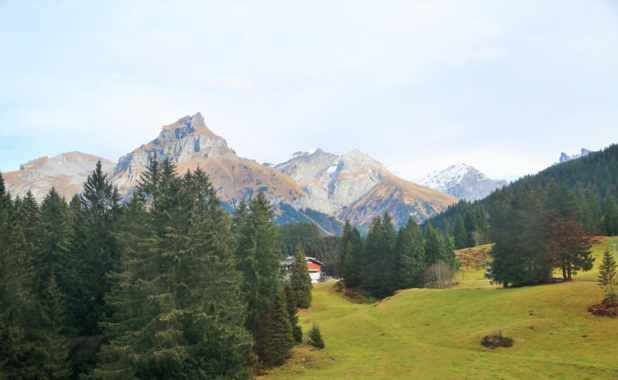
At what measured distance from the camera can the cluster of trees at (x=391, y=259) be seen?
76.8 meters

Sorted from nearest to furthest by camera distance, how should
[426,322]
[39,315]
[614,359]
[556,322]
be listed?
[614,359]
[39,315]
[556,322]
[426,322]

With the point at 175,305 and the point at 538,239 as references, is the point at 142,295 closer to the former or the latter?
the point at 175,305

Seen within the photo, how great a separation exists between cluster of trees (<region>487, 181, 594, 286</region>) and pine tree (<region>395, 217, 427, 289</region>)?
22.0 meters

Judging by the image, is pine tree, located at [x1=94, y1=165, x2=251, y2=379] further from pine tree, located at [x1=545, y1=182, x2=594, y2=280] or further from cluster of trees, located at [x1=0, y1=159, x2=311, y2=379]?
pine tree, located at [x1=545, y1=182, x2=594, y2=280]

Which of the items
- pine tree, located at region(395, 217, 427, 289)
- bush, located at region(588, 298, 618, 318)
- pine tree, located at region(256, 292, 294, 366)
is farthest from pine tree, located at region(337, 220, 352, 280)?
→ bush, located at region(588, 298, 618, 318)

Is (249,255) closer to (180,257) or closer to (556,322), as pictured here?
(180,257)

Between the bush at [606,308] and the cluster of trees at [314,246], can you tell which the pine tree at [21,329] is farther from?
the cluster of trees at [314,246]

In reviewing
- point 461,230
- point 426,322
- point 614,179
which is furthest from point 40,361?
point 614,179

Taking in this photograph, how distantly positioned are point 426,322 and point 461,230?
104 meters

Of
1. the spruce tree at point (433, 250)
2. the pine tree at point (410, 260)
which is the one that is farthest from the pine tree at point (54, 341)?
the spruce tree at point (433, 250)

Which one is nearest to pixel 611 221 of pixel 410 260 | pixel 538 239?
pixel 410 260

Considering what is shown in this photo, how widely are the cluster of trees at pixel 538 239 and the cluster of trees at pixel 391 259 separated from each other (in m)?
22.2

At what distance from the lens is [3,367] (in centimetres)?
2862

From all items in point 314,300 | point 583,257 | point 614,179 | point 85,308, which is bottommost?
point 314,300
